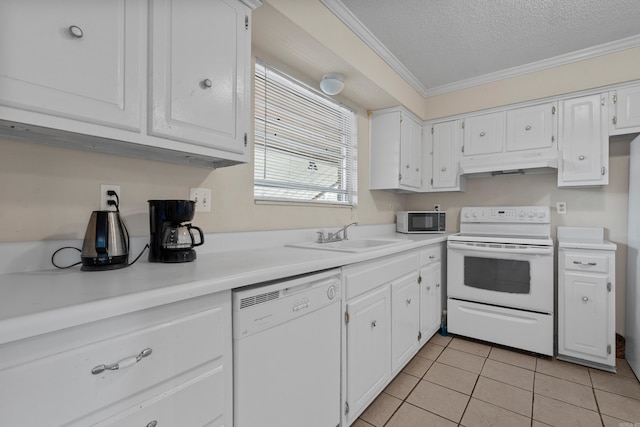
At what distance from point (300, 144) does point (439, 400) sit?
1.95 metres

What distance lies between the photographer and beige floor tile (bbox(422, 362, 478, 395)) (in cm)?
195

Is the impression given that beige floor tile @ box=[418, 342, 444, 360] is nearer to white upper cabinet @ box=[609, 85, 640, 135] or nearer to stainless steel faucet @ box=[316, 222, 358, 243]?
stainless steel faucet @ box=[316, 222, 358, 243]

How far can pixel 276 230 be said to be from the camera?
192cm

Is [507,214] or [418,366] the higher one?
[507,214]

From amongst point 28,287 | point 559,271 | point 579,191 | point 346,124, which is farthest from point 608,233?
point 28,287

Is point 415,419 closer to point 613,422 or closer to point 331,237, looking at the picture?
point 613,422

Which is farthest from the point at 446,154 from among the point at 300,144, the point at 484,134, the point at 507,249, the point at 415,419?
the point at 415,419

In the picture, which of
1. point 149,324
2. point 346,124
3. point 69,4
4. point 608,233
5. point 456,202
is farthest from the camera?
point 456,202

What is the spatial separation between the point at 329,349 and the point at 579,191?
111 inches

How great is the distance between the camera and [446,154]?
319cm

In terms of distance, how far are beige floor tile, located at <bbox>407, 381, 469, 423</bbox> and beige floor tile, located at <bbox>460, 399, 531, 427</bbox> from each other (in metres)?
0.04

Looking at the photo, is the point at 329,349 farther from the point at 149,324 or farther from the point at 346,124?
the point at 346,124

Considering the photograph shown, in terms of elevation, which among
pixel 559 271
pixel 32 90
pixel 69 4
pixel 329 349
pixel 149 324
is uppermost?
pixel 69 4

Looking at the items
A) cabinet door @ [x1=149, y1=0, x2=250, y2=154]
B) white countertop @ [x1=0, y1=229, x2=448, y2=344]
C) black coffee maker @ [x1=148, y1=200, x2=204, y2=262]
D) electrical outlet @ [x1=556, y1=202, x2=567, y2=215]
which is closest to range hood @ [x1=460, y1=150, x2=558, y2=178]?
electrical outlet @ [x1=556, y1=202, x2=567, y2=215]
